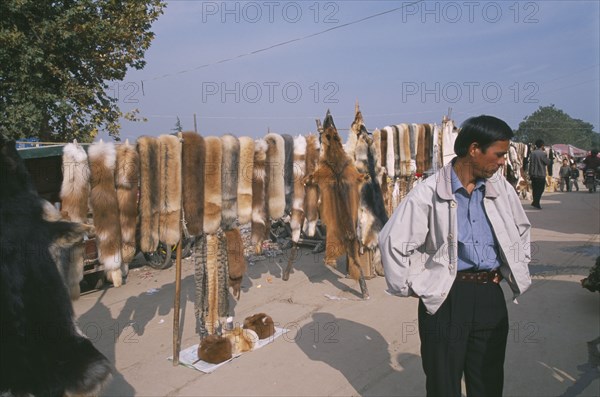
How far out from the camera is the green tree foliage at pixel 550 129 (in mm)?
68206

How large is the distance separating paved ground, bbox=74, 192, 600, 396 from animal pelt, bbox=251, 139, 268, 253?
1124 mm

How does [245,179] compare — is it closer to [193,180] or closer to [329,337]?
[193,180]

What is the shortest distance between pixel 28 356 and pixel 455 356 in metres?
2.13

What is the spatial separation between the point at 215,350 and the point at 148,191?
5.22 feet

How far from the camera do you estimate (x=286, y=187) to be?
5.45 meters

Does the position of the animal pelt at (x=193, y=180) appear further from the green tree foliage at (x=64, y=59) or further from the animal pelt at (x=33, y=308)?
the green tree foliage at (x=64, y=59)

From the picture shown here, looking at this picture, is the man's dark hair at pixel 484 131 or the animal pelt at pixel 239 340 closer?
the man's dark hair at pixel 484 131

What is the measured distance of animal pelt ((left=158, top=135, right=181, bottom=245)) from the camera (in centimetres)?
401

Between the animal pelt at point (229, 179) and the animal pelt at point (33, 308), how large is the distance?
219 centimetres

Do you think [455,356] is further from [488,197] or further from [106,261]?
[106,261]

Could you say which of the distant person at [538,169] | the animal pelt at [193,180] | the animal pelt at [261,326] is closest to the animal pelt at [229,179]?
the animal pelt at [193,180]

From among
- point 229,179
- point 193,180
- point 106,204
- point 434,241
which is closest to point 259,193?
point 229,179

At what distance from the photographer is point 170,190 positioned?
405 centimetres

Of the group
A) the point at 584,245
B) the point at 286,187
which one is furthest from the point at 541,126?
the point at 286,187
